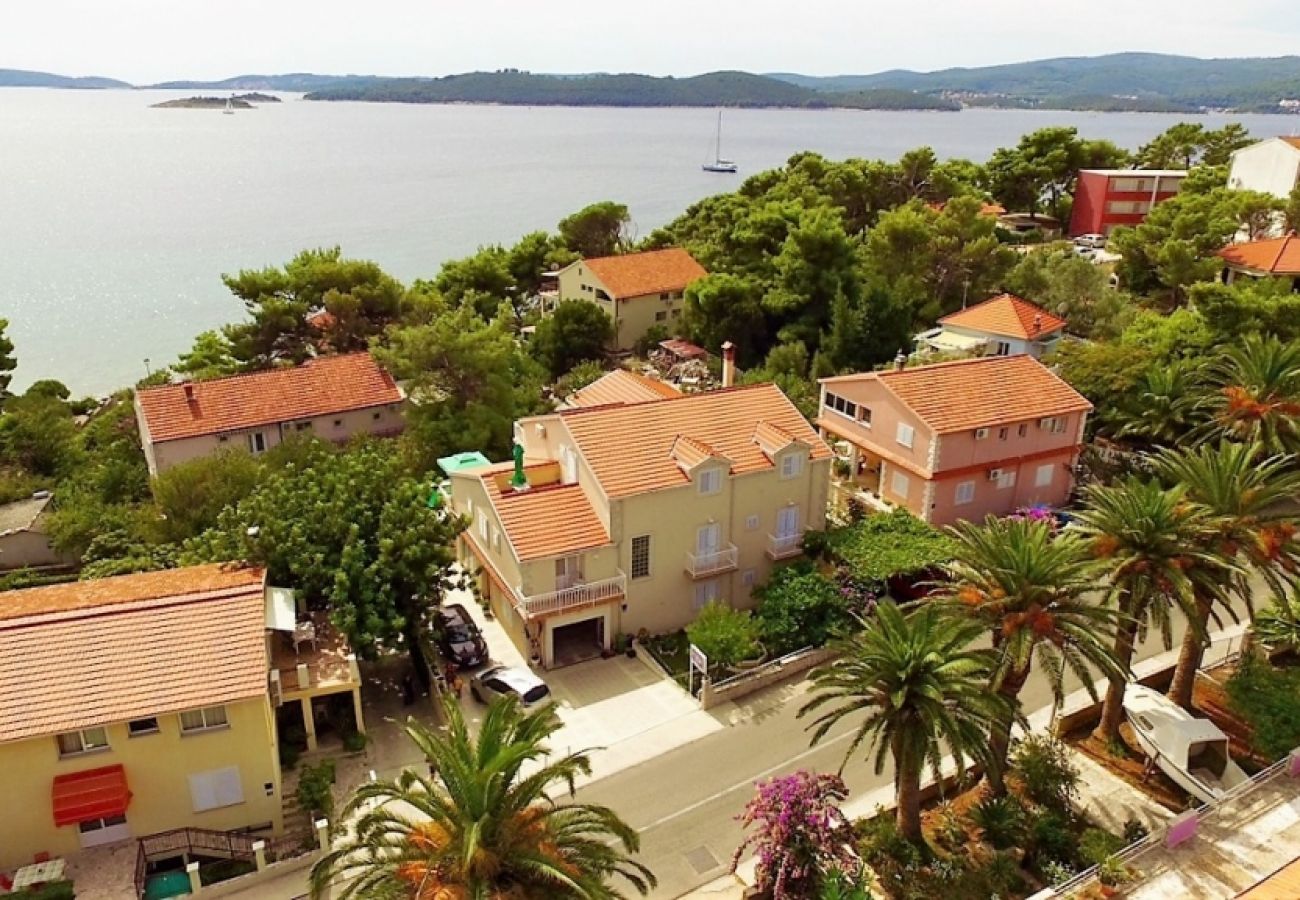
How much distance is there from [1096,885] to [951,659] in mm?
5707

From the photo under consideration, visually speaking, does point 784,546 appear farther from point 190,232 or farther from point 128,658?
point 190,232

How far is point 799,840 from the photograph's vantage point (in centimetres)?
1905

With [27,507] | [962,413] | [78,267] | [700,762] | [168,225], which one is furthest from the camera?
[168,225]

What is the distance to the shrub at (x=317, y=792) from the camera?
913 inches

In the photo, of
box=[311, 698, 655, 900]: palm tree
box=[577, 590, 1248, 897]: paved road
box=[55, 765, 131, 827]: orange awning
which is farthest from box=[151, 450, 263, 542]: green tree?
box=[311, 698, 655, 900]: palm tree

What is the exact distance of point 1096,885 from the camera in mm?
20047

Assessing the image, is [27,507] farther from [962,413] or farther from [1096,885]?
[1096,885]

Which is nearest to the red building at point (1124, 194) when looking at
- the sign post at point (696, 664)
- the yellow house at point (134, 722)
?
the sign post at point (696, 664)

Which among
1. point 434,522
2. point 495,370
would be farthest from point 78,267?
point 434,522

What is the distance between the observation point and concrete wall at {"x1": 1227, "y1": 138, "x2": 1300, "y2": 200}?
70.9 metres

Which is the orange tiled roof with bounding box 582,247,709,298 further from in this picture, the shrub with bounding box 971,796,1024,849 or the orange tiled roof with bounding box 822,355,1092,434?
the shrub with bounding box 971,796,1024,849

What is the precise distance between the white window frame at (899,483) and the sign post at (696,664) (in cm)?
1332

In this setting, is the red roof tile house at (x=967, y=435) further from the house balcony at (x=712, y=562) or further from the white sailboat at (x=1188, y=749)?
the white sailboat at (x=1188, y=749)

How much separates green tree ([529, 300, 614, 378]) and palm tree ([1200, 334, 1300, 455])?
36329mm
